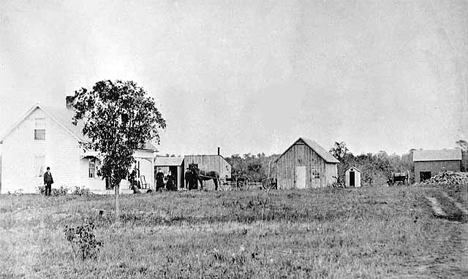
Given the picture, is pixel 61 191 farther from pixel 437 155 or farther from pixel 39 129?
pixel 437 155

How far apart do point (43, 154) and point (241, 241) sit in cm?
2767

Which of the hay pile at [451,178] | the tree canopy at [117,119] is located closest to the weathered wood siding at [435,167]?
the hay pile at [451,178]

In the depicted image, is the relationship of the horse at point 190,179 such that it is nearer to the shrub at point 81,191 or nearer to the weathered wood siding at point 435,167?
the shrub at point 81,191

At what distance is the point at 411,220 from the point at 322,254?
8.04 metres

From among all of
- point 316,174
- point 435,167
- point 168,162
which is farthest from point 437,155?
point 168,162

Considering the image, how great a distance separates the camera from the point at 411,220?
64.0ft

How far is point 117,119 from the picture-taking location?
21.0 m

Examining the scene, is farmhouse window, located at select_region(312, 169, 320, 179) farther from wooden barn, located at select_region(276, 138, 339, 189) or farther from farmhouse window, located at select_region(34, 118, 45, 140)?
farmhouse window, located at select_region(34, 118, 45, 140)

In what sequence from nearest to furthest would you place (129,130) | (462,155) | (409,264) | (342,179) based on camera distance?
(409,264) → (129,130) → (342,179) → (462,155)

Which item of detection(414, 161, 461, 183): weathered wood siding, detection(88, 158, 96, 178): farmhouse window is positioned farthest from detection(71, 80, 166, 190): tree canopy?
detection(414, 161, 461, 183): weathered wood siding

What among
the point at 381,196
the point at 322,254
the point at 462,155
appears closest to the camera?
the point at 322,254

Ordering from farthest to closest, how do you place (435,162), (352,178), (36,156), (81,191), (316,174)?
(435,162) → (352,178) → (316,174) → (36,156) → (81,191)

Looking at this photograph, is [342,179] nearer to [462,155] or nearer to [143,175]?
[462,155]

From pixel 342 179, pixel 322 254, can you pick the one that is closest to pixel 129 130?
pixel 322 254
